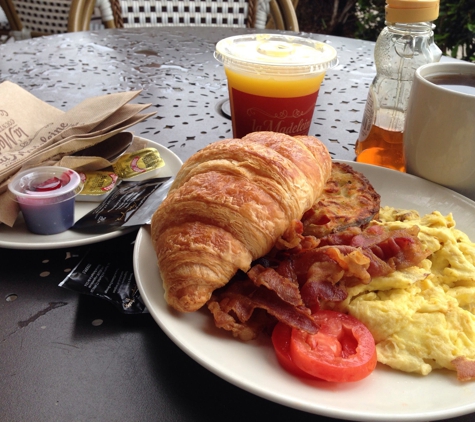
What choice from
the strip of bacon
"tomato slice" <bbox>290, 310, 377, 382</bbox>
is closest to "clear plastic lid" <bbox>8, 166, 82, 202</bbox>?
the strip of bacon

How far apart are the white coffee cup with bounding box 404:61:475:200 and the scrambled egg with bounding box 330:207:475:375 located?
0.28 meters

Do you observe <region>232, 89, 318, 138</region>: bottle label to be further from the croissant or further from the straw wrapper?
the croissant

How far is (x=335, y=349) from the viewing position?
0.84m

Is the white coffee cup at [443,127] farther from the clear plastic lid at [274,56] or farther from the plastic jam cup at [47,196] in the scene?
the plastic jam cup at [47,196]

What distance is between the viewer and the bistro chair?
3324 millimetres

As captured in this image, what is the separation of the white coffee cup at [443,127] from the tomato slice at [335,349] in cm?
66

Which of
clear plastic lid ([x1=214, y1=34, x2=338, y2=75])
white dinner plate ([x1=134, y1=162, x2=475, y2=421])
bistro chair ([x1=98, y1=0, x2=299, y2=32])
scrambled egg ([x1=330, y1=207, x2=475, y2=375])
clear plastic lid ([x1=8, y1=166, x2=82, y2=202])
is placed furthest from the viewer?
bistro chair ([x1=98, y1=0, x2=299, y2=32])

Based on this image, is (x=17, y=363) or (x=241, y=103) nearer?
(x=17, y=363)

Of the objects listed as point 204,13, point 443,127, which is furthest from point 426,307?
point 204,13

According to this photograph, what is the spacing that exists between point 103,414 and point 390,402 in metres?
0.50

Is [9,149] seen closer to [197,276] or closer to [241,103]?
[241,103]

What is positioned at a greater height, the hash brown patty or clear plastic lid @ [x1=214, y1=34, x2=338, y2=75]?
clear plastic lid @ [x1=214, y1=34, x2=338, y2=75]

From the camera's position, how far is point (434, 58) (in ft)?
5.23

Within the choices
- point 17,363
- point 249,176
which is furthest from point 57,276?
point 249,176
